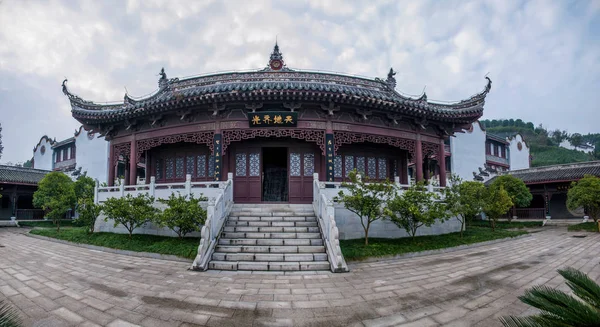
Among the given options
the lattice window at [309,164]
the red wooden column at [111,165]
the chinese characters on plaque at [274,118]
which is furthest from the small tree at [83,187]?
the lattice window at [309,164]

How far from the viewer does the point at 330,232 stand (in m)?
7.22

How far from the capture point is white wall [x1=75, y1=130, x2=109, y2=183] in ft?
83.6

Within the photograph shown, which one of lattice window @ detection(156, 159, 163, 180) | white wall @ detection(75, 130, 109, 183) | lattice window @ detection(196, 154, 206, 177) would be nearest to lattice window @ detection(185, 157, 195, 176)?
lattice window @ detection(196, 154, 206, 177)

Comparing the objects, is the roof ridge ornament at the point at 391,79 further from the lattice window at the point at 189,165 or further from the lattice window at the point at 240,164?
the lattice window at the point at 189,165

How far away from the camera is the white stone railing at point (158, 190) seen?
980 centimetres

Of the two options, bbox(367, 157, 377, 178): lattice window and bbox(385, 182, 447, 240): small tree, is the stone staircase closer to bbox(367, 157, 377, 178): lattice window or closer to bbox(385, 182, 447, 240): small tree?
bbox(385, 182, 447, 240): small tree

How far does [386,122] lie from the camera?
39.5 feet

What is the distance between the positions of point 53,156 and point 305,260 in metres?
35.4

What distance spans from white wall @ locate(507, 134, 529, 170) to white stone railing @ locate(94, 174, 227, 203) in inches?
1252

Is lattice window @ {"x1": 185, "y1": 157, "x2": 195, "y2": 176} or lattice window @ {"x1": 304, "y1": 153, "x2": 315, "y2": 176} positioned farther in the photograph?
lattice window @ {"x1": 185, "y1": 157, "x2": 195, "y2": 176}

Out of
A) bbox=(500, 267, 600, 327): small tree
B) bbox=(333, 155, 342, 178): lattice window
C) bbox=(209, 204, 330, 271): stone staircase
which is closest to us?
bbox=(500, 267, 600, 327): small tree

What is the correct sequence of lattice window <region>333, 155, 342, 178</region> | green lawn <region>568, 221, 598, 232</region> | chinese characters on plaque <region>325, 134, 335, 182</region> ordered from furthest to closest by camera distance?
green lawn <region>568, 221, 598, 232</region>, lattice window <region>333, 155, 342, 178</region>, chinese characters on plaque <region>325, 134, 335, 182</region>

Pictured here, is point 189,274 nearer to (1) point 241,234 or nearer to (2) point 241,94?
(1) point 241,234

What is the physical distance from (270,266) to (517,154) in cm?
3428
